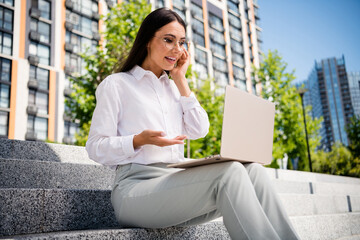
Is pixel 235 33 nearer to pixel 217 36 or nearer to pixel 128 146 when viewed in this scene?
pixel 217 36

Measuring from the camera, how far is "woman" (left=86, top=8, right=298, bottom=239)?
1.62m

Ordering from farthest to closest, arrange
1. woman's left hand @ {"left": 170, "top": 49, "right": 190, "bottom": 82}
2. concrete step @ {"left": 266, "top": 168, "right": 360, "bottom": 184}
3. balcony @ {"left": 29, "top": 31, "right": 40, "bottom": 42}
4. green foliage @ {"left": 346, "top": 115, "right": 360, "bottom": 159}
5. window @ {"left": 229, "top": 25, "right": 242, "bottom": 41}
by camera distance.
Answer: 1. window @ {"left": 229, "top": 25, "right": 242, "bottom": 41}
2. balcony @ {"left": 29, "top": 31, "right": 40, "bottom": 42}
3. green foliage @ {"left": 346, "top": 115, "right": 360, "bottom": 159}
4. concrete step @ {"left": 266, "top": 168, "right": 360, "bottom": 184}
5. woman's left hand @ {"left": 170, "top": 49, "right": 190, "bottom": 82}

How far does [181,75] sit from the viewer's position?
2.62 metres

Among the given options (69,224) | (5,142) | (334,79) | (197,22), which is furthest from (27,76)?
(334,79)

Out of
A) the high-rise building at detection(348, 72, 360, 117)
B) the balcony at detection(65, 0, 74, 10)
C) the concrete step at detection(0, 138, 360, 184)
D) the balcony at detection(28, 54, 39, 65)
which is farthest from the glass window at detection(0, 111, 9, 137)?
the high-rise building at detection(348, 72, 360, 117)

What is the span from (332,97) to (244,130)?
124 metres

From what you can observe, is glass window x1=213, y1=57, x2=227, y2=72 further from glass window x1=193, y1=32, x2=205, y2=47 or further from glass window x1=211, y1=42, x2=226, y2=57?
glass window x1=193, y1=32, x2=205, y2=47

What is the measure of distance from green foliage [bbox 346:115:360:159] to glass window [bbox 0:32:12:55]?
28762mm

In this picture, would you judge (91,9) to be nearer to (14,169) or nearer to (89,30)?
(89,30)

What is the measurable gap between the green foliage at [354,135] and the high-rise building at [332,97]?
83.1 metres

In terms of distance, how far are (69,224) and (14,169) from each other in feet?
3.18

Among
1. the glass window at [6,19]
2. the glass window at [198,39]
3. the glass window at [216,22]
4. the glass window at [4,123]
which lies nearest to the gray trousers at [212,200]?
the glass window at [4,123]

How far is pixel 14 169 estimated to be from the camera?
109 inches

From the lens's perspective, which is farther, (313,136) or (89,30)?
(89,30)
